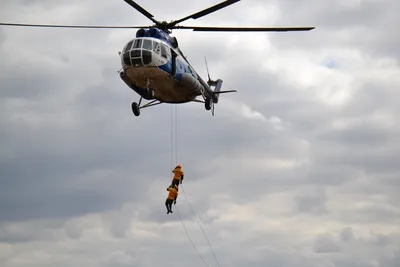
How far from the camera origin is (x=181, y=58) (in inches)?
1837

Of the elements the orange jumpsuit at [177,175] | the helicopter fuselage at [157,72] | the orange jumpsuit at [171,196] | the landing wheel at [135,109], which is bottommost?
the orange jumpsuit at [171,196]

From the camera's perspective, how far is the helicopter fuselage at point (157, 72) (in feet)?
140

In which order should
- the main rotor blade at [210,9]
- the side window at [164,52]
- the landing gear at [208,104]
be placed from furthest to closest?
the landing gear at [208,104] → the side window at [164,52] → the main rotor blade at [210,9]

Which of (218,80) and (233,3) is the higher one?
(218,80)

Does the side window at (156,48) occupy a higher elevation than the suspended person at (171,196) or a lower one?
higher

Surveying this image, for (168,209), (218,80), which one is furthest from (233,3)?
(218,80)

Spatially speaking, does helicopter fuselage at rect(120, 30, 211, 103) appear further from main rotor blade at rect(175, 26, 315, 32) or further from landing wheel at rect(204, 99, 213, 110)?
landing wheel at rect(204, 99, 213, 110)

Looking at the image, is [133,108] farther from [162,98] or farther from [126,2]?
[126,2]

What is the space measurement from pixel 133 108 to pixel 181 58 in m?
4.51

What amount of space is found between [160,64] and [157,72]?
496 mm

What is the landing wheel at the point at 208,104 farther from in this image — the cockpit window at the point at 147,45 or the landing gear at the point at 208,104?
the cockpit window at the point at 147,45

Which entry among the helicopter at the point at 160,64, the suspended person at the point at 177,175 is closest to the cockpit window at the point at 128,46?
the helicopter at the point at 160,64

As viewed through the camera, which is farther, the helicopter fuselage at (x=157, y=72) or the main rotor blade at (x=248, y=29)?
the helicopter fuselage at (x=157, y=72)

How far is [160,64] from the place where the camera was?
43219 mm
